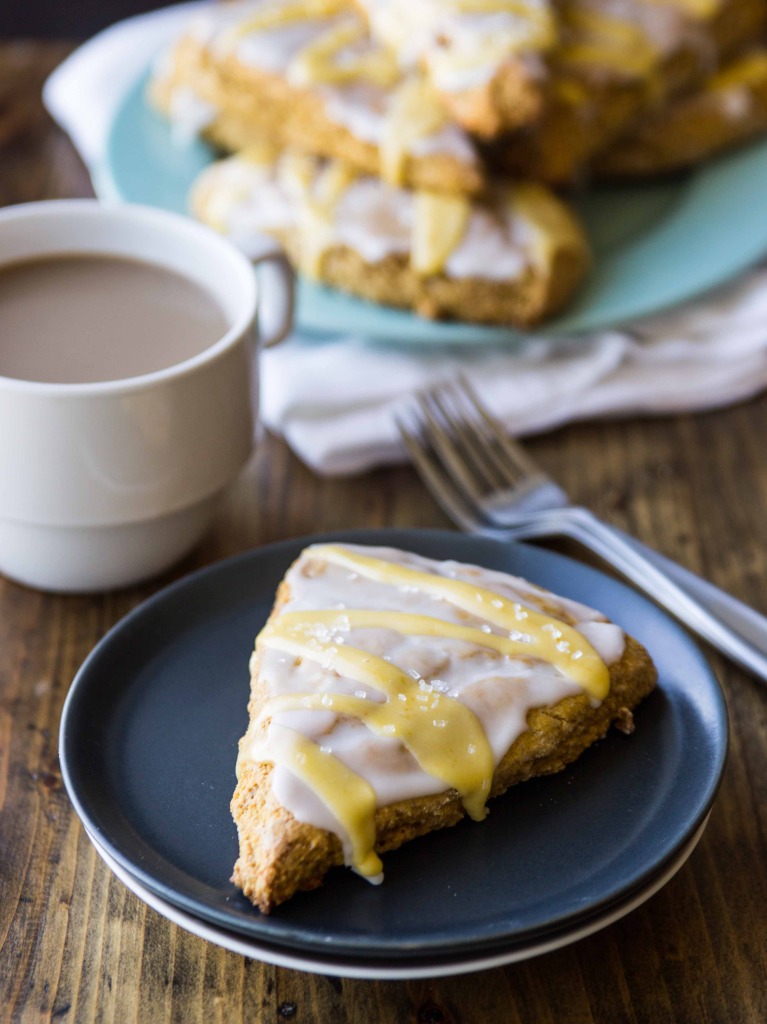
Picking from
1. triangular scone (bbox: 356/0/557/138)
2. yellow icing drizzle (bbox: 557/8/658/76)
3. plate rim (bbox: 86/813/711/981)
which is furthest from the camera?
yellow icing drizzle (bbox: 557/8/658/76)

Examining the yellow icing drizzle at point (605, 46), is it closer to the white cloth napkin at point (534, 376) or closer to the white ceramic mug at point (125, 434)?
the white cloth napkin at point (534, 376)

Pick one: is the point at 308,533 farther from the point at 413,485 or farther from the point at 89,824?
the point at 89,824

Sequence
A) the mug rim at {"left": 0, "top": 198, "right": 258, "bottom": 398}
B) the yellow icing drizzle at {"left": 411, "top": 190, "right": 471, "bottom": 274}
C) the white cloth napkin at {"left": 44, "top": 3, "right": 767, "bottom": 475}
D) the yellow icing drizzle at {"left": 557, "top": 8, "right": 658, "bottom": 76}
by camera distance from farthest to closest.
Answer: the yellow icing drizzle at {"left": 557, "top": 8, "right": 658, "bottom": 76}, the yellow icing drizzle at {"left": 411, "top": 190, "right": 471, "bottom": 274}, the white cloth napkin at {"left": 44, "top": 3, "right": 767, "bottom": 475}, the mug rim at {"left": 0, "top": 198, "right": 258, "bottom": 398}

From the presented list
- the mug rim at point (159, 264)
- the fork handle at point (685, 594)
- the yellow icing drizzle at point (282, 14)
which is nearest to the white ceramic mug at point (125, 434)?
the mug rim at point (159, 264)

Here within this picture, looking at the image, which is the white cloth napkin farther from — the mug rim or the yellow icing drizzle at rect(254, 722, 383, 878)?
the yellow icing drizzle at rect(254, 722, 383, 878)

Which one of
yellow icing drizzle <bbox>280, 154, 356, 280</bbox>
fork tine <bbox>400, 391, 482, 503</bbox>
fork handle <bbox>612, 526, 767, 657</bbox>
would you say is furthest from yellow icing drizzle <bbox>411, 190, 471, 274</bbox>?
fork handle <bbox>612, 526, 767, 657</bbox>

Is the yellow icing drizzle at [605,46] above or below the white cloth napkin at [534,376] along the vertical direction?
above

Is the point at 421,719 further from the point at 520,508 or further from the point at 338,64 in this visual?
the point at 338,64
